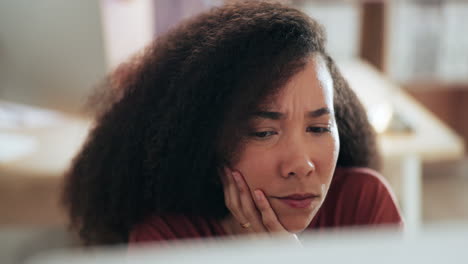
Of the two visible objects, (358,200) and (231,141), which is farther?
(358,200)

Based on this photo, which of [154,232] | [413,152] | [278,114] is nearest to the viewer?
[278,114]

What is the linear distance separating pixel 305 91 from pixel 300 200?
0.16 meters

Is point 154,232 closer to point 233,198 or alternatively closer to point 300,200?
point 233,198

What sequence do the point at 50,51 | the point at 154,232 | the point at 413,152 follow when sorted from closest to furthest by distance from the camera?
the point at 154,232 < the point at 413,152 < the point at 50,51

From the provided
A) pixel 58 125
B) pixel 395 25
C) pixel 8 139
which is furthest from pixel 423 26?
pixel 8 139

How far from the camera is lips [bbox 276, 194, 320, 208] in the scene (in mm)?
713

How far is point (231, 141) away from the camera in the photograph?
719 millimetres

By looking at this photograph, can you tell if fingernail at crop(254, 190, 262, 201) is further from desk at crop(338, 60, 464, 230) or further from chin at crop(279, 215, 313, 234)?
desk at crop(338, 60, 464, 230)

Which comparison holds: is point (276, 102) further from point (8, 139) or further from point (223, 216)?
point (8, 139)

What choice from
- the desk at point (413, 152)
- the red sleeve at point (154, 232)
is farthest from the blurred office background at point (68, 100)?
the red sleeve at point (154, 232)

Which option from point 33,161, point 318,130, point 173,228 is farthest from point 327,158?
point 33,161

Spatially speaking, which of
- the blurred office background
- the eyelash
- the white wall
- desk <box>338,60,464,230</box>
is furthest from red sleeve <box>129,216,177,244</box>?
the white wall

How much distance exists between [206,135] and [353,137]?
11.2 inches

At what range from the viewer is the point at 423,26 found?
2.61m
